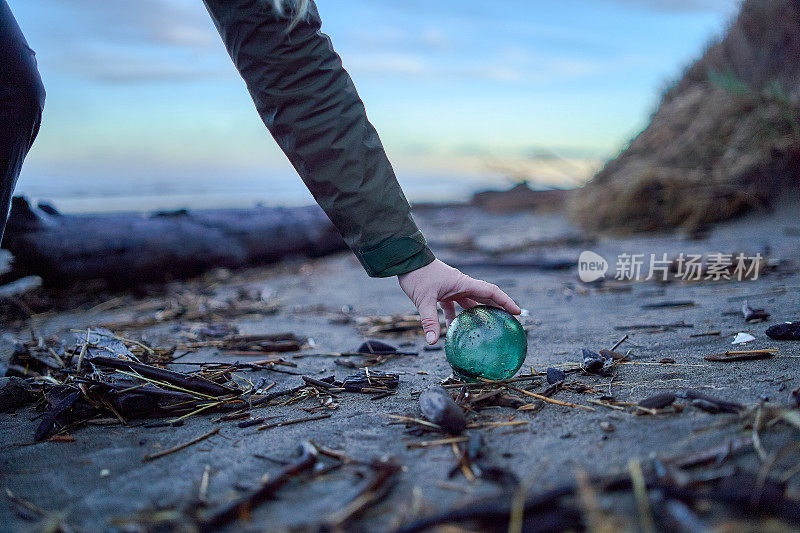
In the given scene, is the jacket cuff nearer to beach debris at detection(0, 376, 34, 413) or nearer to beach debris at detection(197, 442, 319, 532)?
beach debris at detection(197, 442, 319, 532)

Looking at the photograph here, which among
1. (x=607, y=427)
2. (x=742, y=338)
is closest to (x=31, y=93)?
(x=607, y=427)

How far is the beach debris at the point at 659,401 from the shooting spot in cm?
192

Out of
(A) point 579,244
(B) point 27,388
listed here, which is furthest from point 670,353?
(A) point 579,244

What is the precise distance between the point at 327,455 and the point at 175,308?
136 inches

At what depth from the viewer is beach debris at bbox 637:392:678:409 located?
192 cm

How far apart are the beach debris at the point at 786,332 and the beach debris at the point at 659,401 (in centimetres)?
99

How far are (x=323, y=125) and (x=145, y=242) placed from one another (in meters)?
4.33

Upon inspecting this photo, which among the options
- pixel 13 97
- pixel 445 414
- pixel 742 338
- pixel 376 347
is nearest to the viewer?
pixel 445 414

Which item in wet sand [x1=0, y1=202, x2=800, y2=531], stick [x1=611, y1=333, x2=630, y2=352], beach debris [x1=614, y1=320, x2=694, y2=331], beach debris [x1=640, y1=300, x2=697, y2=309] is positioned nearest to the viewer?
wet sand [x1=0, y1=202, x2=800, y2=531]

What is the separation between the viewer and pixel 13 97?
2.38 meters

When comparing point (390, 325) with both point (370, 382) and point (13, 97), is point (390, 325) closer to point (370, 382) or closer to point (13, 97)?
point (370, 382)

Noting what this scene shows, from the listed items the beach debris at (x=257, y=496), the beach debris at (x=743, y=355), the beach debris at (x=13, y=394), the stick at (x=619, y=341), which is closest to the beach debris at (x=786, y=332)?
the beach debris at (x=743, y=355)

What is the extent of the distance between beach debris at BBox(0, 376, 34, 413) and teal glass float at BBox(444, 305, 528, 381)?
1.91 metres

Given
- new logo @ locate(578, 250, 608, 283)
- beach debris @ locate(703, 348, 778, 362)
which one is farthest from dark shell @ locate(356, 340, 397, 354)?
new logo @ locate(578, 250, 608, 283)
